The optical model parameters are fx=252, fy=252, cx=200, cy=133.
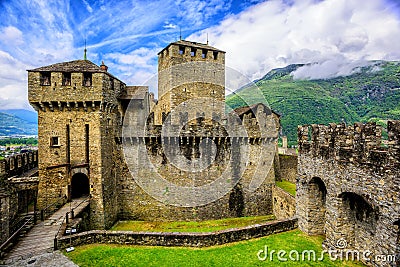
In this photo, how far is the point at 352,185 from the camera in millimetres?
8477

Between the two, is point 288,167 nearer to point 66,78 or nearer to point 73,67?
point 73,67

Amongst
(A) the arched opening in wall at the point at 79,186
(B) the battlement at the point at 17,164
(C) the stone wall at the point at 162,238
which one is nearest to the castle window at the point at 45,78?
(B) the battlement at the point at 17,164

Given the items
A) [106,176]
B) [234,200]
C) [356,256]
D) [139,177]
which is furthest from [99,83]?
[356,256]

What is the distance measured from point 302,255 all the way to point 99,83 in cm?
1301

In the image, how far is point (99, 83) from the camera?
14.3 m

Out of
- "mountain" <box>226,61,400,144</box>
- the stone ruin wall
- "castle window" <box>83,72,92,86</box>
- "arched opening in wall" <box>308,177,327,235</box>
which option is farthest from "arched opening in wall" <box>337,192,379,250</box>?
"mountain" <box>226,61,400,144</box>

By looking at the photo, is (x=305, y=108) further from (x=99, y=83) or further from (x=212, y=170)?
(x=99, y=83)

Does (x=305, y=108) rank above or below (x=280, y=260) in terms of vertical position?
above

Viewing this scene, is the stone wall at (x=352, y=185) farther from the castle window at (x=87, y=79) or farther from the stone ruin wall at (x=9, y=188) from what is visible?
the stone ruin wall at (x=9, y=188)

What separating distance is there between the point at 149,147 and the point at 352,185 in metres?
11.9

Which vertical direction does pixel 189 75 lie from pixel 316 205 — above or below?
above

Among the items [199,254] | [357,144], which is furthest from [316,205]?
[199,254]

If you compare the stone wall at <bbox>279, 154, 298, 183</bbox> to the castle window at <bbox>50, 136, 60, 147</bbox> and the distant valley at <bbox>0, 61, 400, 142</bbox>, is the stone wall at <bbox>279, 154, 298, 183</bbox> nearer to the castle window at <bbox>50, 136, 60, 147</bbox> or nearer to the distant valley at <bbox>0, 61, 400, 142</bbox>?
the castle window at <bbox>50, 136, 60, 147</bbox>

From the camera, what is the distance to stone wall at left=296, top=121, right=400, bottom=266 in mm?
7117
